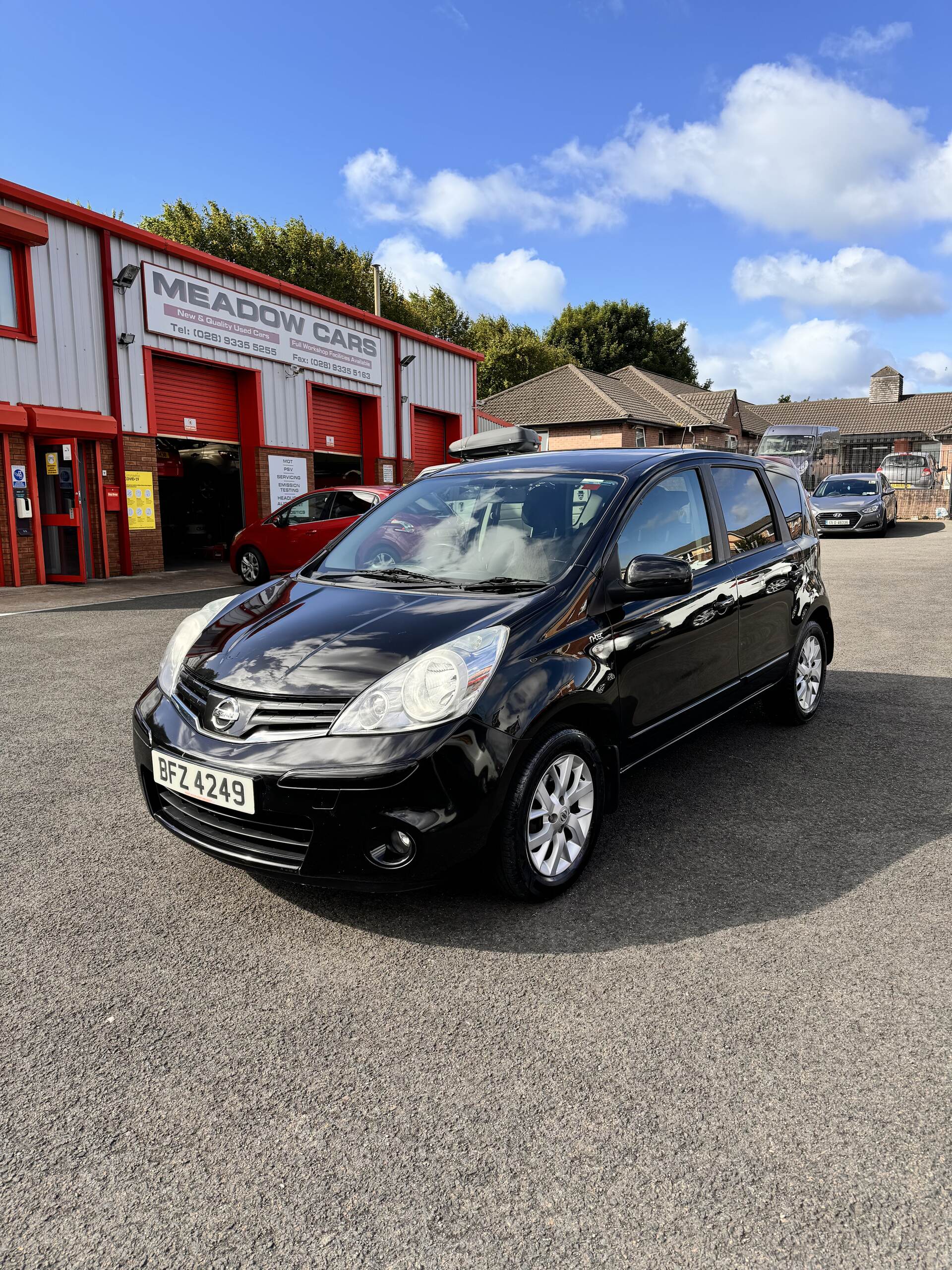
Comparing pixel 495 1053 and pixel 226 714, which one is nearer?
pixel 495 1053

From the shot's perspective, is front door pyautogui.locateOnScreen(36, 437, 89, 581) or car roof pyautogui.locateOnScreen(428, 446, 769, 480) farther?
front door pyautogui.locateOnScreen(36, 437, 89, 581)

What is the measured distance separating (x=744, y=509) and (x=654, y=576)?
1.56 m

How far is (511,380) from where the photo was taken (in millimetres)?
54375

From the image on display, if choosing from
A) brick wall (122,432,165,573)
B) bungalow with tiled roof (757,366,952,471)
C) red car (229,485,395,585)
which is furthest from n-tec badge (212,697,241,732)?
bungalow with tiled roof (757,366,952,471)

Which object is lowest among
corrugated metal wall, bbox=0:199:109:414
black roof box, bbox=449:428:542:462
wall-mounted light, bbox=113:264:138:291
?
black roof box, bbox=449:428:542:462

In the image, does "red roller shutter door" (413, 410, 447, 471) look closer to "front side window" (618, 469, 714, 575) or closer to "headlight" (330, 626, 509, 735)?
"front side window" (618, 469, 714, 575)

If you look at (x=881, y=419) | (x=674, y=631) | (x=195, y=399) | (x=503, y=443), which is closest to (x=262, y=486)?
(x=195, y=399)

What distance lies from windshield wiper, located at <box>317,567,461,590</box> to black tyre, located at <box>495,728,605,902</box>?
2.67 feet

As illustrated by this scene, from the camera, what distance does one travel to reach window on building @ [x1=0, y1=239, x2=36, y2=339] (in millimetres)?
13477

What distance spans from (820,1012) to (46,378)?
14841 mm

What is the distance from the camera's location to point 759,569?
4.65 metres

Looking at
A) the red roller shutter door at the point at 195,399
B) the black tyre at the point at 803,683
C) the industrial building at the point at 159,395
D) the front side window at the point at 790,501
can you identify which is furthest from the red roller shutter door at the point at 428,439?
the black tyre at the point at 803,683

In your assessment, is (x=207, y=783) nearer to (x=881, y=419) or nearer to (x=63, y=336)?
(x=63, y=336)

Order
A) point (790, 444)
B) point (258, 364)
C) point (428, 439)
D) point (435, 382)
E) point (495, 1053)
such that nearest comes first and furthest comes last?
point (495, 1053) < point (258, 364) < point (435, 382) < point (428, 439) < point (790, 444)
